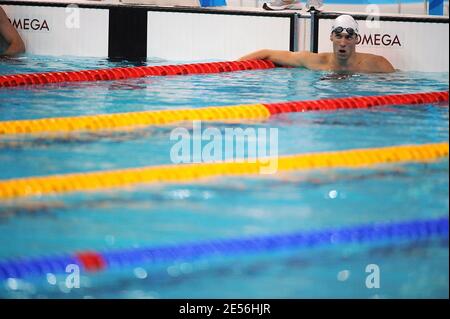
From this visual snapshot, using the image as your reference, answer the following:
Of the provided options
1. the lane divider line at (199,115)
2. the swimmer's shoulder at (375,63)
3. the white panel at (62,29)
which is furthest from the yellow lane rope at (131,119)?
the white panel at (62,29)

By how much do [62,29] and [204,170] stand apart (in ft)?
15.9

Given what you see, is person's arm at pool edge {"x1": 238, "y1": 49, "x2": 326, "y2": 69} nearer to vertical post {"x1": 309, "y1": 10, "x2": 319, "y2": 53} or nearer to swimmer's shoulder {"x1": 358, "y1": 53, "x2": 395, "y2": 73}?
vertical post {"x1": 309, "y1": 10, "x2": 319, "y2": 53}

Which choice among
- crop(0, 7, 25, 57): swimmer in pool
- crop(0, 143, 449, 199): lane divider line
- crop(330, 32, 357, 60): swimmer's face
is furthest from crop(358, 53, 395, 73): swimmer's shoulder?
crop(0, 7, 25, 57): swimmer in pool

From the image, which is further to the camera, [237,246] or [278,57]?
[278,57]

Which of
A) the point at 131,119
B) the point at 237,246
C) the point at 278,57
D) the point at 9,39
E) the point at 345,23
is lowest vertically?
the point at 237,246

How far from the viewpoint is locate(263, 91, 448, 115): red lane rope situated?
20.9 ft

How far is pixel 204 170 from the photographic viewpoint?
468 cm

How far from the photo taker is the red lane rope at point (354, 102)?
20.9ft

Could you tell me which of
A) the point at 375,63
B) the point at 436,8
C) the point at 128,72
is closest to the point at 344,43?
the point at 375,63

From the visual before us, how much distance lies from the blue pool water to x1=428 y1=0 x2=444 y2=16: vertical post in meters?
1.80

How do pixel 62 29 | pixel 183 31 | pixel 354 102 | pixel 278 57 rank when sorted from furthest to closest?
pixel 62 29 < pixel 183 31 < pixel 278 57 < pixel 354 102

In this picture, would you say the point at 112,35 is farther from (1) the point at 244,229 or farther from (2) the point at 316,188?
(1) the point at 244,229

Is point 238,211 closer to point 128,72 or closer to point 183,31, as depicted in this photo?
point 128,72

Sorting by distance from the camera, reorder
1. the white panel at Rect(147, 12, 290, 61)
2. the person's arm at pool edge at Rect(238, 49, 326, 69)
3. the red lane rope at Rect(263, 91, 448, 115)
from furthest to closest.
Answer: the white panel at Rect(147, 12, 290, 61), the person's arm at pool edge at Rect(238, 49, 326, 69), the red lane rope at Rect(263, 91, 448, 115)
